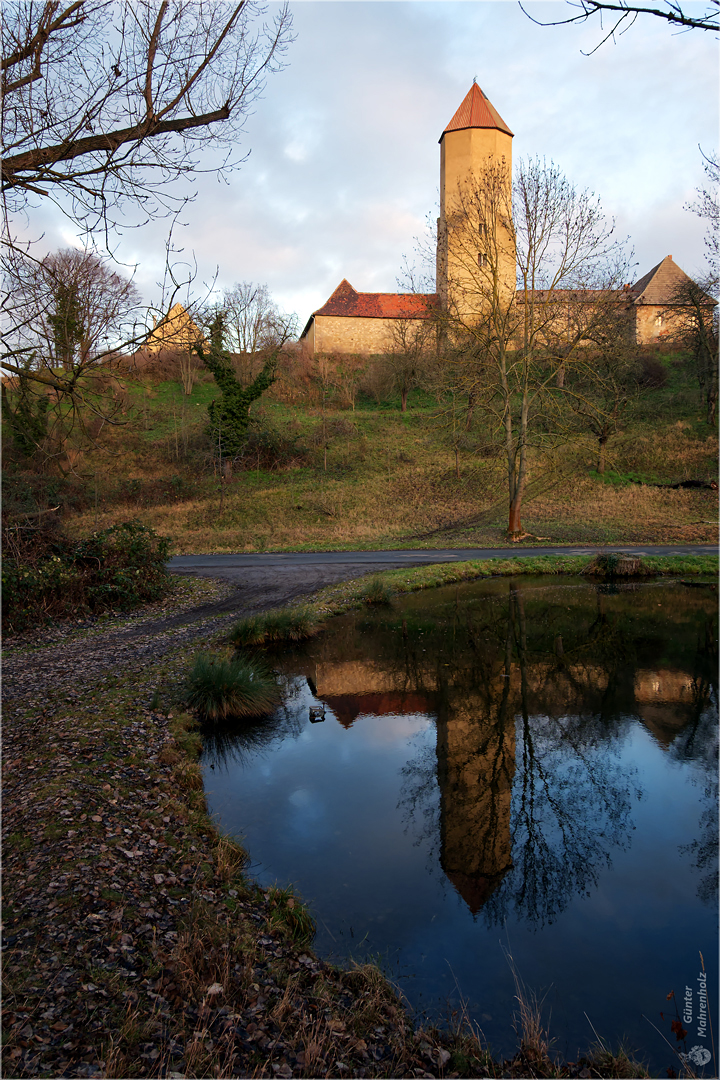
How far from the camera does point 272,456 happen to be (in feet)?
114

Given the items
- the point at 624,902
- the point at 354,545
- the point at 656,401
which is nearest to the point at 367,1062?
the point at 624,902

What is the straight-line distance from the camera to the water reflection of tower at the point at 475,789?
4.99 metres

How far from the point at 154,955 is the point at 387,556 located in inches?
642

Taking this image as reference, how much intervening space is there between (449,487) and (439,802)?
25255 millimetres

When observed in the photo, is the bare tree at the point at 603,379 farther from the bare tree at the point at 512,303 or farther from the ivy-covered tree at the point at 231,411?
the ivy-covered tree at the point at 231,411

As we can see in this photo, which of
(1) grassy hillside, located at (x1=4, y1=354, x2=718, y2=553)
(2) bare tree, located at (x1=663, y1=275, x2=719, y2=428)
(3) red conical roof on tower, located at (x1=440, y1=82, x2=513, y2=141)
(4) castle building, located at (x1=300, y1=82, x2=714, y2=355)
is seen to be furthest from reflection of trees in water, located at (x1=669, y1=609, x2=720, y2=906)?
(3) red conical roof on tower, located at (x1=440, y1=82, x2=513, y2=141)

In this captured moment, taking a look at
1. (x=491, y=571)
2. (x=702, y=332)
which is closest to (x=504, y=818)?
(x=491, y=571)

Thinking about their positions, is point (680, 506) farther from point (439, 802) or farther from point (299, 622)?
point (439, 802)

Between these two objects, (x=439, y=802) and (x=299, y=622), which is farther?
(x=299, y=622)

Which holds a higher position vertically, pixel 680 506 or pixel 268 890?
pixel 680 506

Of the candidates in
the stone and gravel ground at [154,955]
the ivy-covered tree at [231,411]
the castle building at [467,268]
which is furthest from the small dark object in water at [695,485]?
the stone and gravel ground at [154,955]

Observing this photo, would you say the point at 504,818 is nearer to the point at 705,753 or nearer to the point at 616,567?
the point at 705,753

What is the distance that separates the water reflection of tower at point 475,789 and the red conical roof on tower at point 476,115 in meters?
45.3

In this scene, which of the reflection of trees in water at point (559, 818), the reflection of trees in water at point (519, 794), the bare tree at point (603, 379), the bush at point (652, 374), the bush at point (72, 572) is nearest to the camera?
the reflection of trees in water at point (559, 818)
